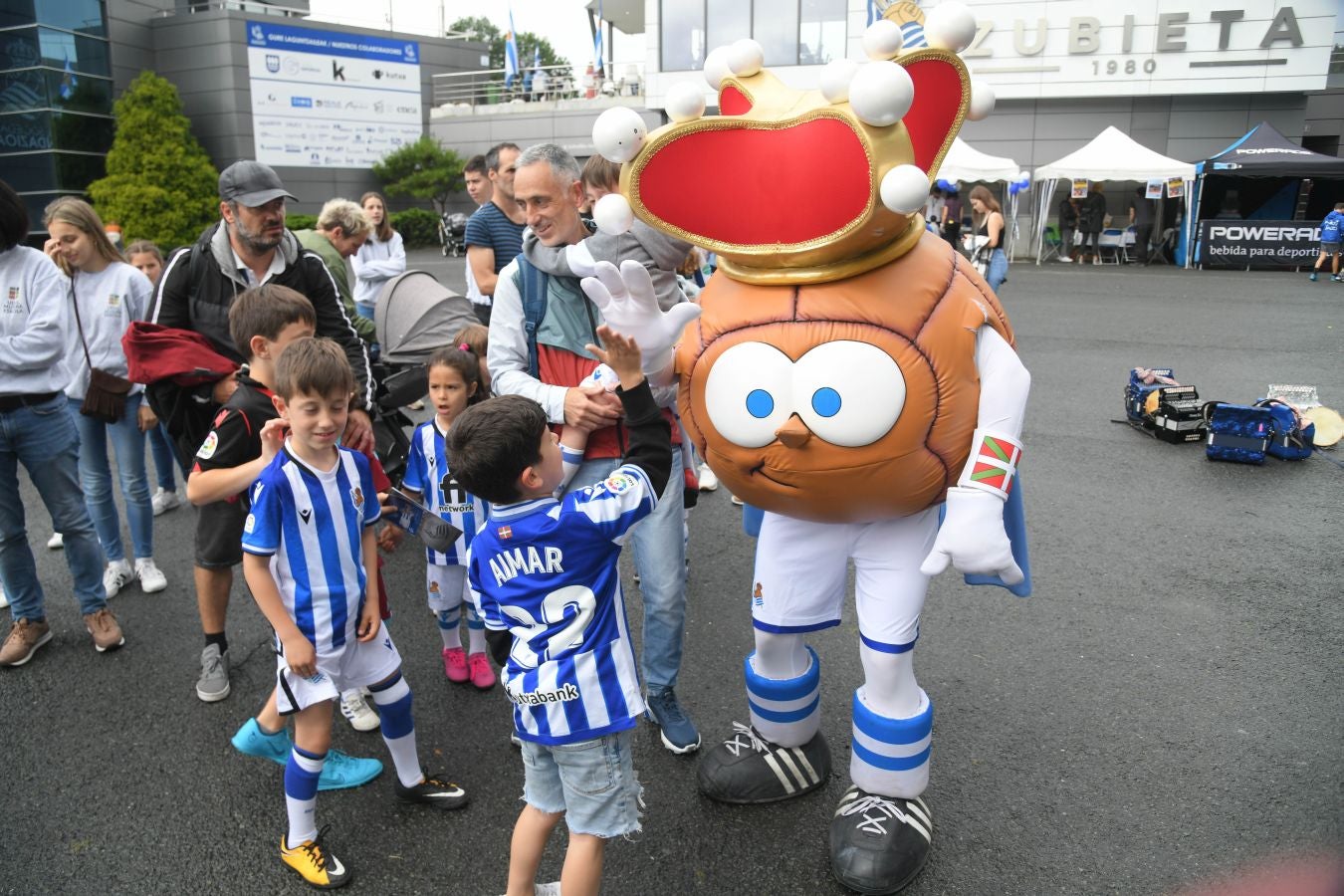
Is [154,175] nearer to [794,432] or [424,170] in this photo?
[424,170]

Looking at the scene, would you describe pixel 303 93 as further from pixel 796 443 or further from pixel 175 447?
pixel 796 443

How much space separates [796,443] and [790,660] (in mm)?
863

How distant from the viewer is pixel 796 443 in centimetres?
233

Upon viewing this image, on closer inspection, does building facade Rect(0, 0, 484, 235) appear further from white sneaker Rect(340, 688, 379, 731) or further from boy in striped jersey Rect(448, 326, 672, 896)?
boy in striped jersey Rect(448, 326, 672, 896)

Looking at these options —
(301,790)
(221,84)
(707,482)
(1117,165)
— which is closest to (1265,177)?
(1117,165)

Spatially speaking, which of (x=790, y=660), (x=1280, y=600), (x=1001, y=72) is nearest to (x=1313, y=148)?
(x=1001, y=72)

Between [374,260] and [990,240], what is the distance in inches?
262

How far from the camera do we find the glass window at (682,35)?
24.1m

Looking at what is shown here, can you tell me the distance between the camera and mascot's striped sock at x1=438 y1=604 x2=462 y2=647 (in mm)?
3773

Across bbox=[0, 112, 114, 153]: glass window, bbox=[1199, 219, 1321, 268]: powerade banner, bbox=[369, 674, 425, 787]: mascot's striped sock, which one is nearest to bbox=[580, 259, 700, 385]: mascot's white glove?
bbox=[369, 674, 425, 787]: mascot's striped sock

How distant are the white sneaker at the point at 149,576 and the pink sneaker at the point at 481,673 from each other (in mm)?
1935

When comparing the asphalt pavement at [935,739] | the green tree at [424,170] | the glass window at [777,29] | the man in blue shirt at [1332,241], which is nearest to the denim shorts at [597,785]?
the asphalt pavement at [935,739]

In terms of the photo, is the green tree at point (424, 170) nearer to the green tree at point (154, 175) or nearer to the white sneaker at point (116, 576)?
the green tree at point (154, 175)

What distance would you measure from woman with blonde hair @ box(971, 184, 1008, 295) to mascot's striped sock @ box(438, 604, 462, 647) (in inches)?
306
